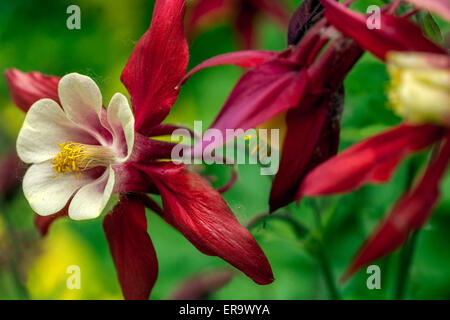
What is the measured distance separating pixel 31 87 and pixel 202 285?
0.40 meters

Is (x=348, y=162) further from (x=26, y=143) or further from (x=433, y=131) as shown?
(x=26, y=143)

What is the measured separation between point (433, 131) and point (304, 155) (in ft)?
0.39

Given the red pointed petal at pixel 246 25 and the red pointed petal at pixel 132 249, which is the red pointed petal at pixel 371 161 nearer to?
the red pointed petal at pixel 132 249

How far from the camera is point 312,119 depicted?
1.74 feet

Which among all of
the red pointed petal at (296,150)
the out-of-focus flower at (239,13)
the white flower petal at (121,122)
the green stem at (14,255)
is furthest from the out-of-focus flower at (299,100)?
the out-of-focus flower at (239,13)

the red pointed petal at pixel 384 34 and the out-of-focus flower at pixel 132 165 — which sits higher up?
the red pointed petal at pixel 384 34

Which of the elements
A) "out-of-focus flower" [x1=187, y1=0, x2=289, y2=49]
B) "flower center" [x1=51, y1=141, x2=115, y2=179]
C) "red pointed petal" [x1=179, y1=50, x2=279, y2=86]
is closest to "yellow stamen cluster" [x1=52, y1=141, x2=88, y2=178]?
"flower center" [x1=51, y1=141, x2=115, y2=179]

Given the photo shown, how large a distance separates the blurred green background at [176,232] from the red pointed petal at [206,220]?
0.14 ft

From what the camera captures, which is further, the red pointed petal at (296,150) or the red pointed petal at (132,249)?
the red pointed petal at (132,249)

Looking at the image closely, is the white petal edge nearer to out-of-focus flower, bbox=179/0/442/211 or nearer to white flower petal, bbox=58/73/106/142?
white flower petal, bbox=58/73/106/142

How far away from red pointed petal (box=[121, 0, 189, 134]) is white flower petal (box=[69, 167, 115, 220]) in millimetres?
71

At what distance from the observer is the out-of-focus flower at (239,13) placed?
1.25 metres

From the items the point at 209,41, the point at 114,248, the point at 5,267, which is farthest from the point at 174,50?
the point at 209,41

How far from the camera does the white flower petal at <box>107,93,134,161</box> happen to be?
23.2 inches
